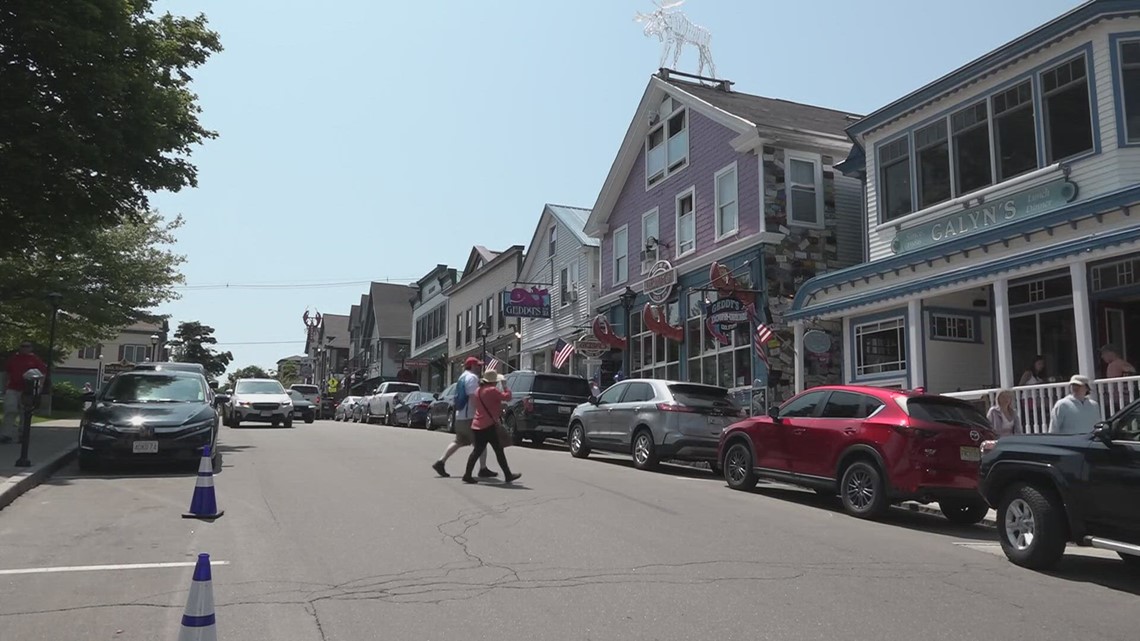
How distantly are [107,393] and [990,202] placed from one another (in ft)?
48.9

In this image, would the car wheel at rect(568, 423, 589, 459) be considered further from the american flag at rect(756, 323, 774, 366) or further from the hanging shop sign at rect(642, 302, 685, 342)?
the hanging shop sign at rect(642, 302, 685, 342)

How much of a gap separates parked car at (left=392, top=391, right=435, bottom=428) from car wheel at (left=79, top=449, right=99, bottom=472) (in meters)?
16.9

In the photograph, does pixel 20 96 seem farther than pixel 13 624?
Yes

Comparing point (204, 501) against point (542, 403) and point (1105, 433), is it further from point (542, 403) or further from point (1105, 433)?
point (542, 403)

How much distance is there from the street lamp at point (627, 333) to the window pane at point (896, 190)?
375 inches

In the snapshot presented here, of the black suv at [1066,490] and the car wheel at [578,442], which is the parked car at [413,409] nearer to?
the car wheel at [578,442]

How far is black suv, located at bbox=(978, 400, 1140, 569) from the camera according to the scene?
7.23m

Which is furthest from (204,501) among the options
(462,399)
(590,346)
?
(590,346)

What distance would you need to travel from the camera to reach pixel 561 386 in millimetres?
21172

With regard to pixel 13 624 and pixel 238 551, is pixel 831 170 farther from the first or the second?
pixel 13 624

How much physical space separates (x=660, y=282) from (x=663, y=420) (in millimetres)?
10101

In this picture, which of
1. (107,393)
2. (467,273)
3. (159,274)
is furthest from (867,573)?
(467,273)

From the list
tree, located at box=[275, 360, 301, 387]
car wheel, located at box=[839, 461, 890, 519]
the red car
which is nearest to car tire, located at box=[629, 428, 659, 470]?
the red car

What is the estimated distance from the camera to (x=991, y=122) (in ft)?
50.6
